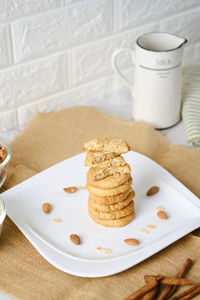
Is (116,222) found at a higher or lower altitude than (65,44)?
lower

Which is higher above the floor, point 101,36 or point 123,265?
point 101,36

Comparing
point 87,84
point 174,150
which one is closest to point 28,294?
point 174,150

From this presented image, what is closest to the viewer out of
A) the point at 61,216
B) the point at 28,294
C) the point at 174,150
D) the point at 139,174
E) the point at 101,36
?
the point at 28,294

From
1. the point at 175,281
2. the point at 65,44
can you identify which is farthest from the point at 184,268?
the point at 65,44

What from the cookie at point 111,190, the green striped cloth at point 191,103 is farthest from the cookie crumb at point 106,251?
the green striped cloth at point 191,103

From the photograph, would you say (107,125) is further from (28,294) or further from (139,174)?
(28,294)

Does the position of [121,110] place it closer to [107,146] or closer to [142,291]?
[107,146]
